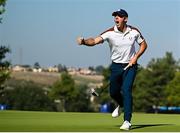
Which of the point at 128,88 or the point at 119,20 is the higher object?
the point at 119,20

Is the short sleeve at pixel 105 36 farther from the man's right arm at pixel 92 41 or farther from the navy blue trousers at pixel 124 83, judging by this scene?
the navy blue trousers at pixel 124 83

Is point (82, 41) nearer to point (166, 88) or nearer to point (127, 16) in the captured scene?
point (127, 16)

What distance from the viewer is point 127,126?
35.2 feet

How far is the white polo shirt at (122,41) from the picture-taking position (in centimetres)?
1104

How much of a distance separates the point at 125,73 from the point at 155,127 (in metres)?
1.13

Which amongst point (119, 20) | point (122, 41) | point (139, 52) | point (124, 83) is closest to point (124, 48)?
point (122, 41)

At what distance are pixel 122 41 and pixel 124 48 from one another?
131 millimetres

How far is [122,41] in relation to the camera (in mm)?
11039

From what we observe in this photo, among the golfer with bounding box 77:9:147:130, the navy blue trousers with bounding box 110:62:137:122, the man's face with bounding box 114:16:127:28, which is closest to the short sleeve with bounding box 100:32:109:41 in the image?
the golfer with bounding box 77:9:147:130

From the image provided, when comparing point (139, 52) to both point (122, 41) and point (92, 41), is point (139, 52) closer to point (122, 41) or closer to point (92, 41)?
point (122, 41)

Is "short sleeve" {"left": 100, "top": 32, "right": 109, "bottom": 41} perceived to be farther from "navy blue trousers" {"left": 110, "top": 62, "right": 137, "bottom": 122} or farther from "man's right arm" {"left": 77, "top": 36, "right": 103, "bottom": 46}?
"navy blue trousers" {"left": 110, "top": 62, "right": 137, "bottom": 122}

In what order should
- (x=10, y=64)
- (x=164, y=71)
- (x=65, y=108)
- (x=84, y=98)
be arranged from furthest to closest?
1. (x=84, y=98)
2. (x=65, y=108)
3. (x=164, y=71)
4. (x=10, y=64)

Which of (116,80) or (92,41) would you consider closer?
(92,41)

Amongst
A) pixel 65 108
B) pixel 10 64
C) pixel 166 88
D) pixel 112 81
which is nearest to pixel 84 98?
pixel 65 108
